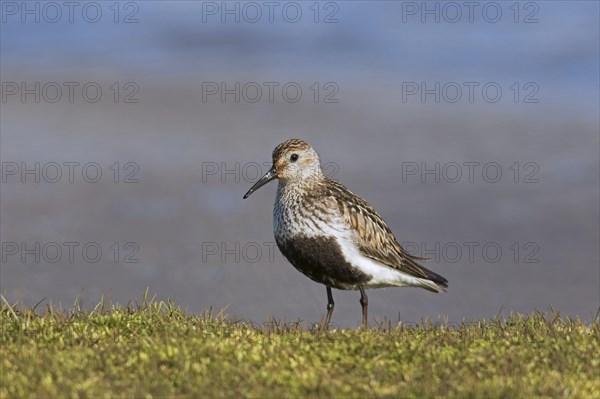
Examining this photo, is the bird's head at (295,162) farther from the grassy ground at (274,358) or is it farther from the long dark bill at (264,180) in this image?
the grassy ground at (274,358)

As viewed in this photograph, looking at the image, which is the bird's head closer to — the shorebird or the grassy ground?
the shorebird

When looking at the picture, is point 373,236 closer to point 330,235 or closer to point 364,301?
point 330,235

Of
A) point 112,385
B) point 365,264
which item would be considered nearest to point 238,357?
point 112,385

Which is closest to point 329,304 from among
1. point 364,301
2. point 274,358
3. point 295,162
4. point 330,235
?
point 364,301

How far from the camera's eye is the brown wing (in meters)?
13.7

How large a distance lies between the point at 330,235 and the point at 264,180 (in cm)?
165

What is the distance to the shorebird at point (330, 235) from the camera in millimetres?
13344

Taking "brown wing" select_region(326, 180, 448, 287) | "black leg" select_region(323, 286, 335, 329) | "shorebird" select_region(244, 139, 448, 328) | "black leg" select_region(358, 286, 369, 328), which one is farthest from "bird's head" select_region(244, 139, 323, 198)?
"black leg" select_region(358, 286, 369, 328)

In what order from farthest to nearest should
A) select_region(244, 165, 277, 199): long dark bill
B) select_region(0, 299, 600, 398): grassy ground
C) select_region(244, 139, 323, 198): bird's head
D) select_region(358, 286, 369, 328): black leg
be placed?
select_region(244, 165, 277, 199): long dark bill < select_region(244, 139, 323, 198): bird's head < select_region(358, 286, 369, 328): black leg < select_region(0, 299, 600, 398): grassy ground

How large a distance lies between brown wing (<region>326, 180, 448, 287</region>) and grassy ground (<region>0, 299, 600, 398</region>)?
1568 millimetres

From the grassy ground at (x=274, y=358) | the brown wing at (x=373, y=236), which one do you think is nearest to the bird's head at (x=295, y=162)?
the brown wing at (x=373, y=236)

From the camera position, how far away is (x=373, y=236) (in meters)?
13.9

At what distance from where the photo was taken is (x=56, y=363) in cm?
1017

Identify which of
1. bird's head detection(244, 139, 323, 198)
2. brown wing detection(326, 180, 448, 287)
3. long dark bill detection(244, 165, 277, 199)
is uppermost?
bird's head detection(244, 139, 323, 198)
